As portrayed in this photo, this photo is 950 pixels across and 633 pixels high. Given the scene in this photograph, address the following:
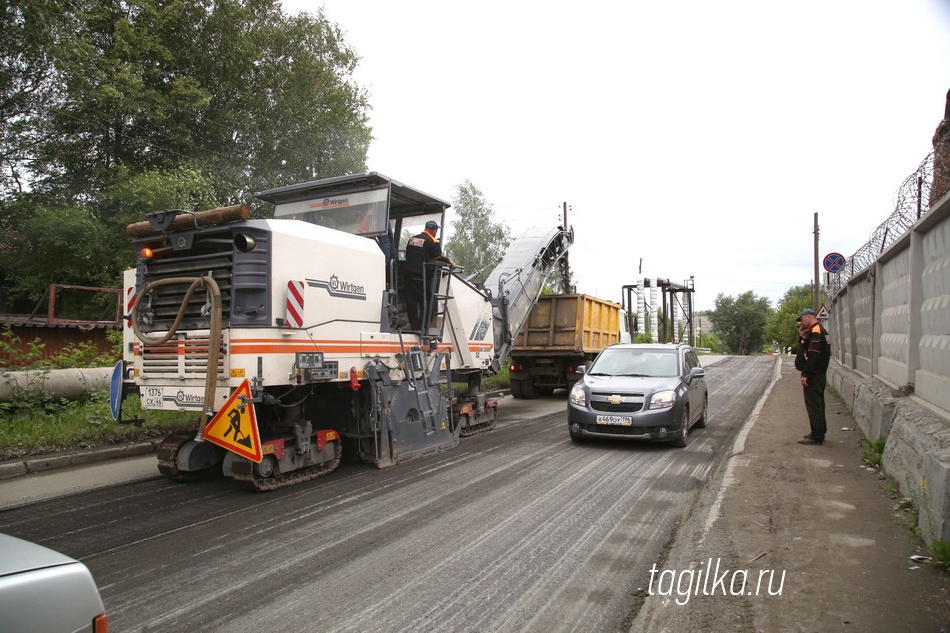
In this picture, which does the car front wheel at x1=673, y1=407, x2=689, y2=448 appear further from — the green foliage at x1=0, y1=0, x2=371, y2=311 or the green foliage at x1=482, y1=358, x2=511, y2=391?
the green foliage at x1=0, y1=0, x2=371, y2=311

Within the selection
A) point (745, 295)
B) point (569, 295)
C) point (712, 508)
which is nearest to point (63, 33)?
point (569, 295)

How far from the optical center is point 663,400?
893cm

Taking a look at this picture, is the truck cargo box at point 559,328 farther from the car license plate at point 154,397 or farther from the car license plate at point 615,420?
the car license plate at point 154,397

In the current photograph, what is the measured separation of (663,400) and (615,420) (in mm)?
752

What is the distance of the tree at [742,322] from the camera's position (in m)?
95.1

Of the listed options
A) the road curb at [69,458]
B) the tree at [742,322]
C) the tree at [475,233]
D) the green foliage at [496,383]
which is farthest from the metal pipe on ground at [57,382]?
the tree at [742,322]

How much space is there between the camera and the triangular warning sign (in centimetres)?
593

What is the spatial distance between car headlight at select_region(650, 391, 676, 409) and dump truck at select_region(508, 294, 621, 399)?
6548 millimetres

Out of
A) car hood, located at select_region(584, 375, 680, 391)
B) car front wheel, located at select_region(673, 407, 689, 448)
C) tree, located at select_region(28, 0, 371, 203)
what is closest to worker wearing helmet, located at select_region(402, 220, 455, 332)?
car hood, located at select_region(584, 375, 680, 391)

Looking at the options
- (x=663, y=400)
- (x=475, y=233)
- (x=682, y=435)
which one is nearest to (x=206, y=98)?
(x=663, y=400)

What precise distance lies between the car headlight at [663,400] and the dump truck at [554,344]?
655cm

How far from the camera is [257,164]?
78.5 feet

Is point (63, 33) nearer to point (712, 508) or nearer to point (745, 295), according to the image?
point (712, 508)

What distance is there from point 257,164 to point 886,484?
22914 millimetres
